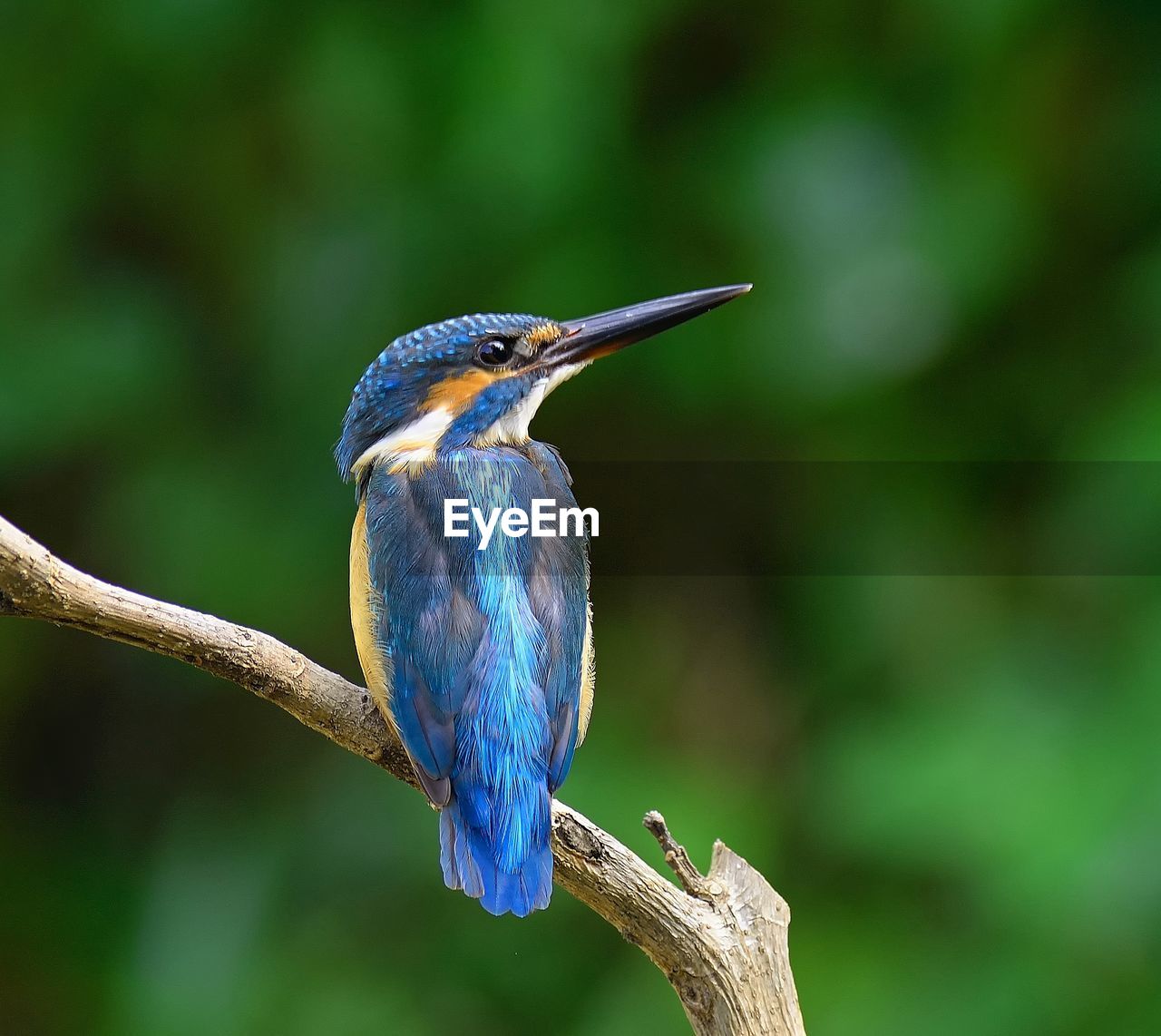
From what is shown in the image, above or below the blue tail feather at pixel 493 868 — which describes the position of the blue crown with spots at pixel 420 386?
above

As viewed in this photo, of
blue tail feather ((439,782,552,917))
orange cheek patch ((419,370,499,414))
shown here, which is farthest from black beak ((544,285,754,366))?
blue tail feather ((439,782,552,917))

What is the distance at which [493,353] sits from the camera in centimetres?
211

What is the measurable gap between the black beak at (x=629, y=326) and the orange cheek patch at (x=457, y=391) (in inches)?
4.5

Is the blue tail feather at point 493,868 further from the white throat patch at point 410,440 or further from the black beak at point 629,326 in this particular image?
the black beak at point 629,326

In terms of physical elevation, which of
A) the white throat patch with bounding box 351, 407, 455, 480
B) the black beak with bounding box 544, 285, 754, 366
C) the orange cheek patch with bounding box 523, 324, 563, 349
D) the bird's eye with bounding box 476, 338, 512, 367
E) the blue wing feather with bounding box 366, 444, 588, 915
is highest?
the black beak with bounding box 544, 285, 754, 366

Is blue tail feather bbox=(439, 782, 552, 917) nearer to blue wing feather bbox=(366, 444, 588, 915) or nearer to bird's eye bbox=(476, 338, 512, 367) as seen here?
blue wing feather bbox=(366, 444, 588, 915)

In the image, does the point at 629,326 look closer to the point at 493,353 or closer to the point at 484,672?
the point at 493,353

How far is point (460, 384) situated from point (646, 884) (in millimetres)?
797

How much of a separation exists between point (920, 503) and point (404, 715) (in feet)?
5.23

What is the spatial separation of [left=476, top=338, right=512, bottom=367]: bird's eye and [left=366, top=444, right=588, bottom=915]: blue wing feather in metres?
0.26

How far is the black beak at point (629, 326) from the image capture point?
2.15 meters

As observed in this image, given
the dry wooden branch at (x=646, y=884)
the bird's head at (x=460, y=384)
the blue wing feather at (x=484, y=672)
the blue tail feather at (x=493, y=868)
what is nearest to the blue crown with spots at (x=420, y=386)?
the bird's head at (x=460, y=384)

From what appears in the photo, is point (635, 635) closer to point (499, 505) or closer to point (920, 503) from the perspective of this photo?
point (920, 503)

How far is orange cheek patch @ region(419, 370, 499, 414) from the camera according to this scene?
6.85ft
